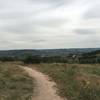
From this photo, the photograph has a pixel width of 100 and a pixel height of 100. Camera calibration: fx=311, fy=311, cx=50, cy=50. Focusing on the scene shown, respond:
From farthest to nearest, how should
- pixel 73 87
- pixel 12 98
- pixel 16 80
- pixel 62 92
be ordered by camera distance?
pixel 16 80, pixel 73 87, pixel 62 92, pixel 12 98

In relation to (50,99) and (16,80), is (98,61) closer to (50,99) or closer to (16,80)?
(16,80)

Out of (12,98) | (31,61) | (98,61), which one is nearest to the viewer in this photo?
(12,98)

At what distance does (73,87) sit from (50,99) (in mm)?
3443

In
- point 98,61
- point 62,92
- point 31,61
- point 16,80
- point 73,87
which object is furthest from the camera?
point 98,61

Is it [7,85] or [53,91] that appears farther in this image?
[7,85]

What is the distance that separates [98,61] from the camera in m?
64.1

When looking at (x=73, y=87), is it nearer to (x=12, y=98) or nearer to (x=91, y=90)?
(x=91, y=90)

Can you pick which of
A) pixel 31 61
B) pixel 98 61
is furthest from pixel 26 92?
pixel 98 61

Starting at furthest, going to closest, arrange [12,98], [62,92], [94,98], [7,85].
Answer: [7,85] → [62,92] → [12,98] → [94,98]

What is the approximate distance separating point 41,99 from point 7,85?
5198mm

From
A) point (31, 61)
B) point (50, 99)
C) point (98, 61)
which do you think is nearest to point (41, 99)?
point (50, 99)

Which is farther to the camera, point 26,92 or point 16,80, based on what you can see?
point 16,80

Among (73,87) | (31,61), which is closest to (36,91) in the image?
(73,87)

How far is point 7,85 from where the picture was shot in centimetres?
1920
